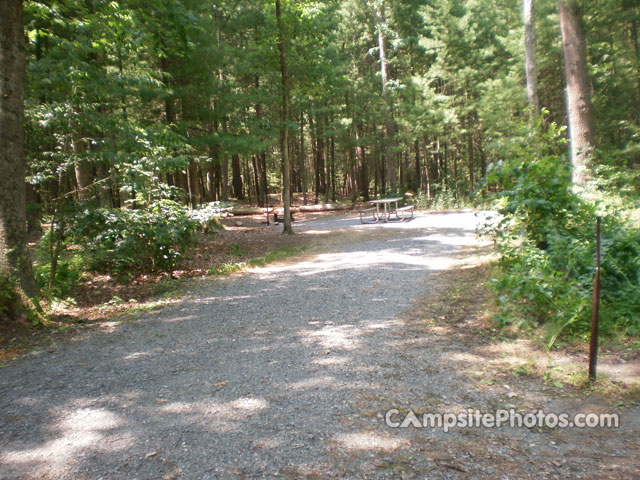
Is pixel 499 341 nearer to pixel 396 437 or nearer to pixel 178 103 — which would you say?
pixel 396 437

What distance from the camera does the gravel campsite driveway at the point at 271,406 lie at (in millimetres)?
2350

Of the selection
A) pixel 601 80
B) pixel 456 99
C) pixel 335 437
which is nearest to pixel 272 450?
pixel 335 437

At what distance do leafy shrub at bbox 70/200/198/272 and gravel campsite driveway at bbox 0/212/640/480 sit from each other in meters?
2.67

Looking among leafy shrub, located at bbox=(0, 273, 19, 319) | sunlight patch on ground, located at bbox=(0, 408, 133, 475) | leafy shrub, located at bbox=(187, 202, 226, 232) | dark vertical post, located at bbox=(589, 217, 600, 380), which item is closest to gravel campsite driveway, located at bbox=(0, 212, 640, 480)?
sunlight patch on ground, located at bbox=(0, 408, 133, 475)

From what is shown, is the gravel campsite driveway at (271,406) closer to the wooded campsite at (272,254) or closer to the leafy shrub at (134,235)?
the wooded campsite at (272,254)

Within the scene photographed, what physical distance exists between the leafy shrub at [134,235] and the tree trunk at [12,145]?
1.92 m

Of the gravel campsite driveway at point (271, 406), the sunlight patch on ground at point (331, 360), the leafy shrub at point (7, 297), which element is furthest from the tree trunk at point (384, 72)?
the leafy shrub at point (7, 297)

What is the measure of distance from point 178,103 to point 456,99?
1467 cm

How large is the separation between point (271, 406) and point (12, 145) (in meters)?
4.84

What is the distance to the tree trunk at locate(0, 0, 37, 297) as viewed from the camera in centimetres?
500

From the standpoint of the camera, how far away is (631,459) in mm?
2266

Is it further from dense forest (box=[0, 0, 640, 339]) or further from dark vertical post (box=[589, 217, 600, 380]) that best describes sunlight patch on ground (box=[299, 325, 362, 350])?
dark vertical post (box=[589, 217, 600, 380])

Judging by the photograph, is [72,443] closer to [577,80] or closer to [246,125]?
[577,80]

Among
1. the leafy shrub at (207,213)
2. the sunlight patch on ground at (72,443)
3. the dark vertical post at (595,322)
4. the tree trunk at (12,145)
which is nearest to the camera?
the sunlight patch on ground at (72,443)
